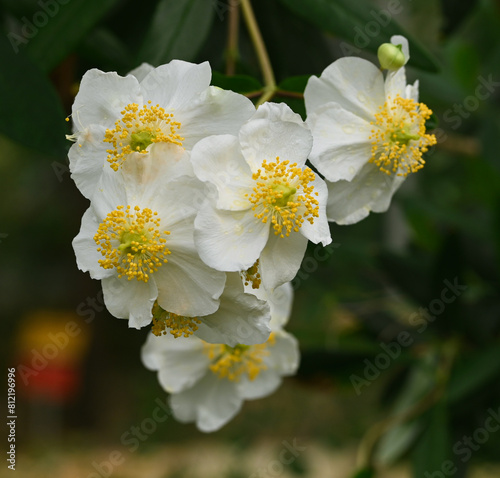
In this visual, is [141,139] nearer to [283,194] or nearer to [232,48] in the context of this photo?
[283,194]

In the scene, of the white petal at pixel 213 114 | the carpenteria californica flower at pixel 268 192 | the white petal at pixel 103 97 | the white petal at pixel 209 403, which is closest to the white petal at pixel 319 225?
the carpenteria californica flower at pixel 268 192

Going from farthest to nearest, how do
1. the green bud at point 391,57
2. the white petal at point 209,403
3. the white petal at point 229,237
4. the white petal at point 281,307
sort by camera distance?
the white petal at point 209,403, the white petal at point 281,307, the green bud at point 391,57, the white petal at point 229,237

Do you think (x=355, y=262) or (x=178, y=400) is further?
(x=355, y=262)

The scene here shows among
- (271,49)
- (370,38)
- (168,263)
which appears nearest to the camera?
(168,263)

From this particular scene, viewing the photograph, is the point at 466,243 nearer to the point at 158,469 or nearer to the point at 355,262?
the point at 355,262

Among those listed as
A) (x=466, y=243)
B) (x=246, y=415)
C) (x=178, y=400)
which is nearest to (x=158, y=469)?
(x=246, y=415)

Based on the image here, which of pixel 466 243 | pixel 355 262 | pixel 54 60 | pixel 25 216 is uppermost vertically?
pixel 54 60

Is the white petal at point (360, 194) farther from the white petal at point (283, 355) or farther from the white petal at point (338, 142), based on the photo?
the white petal at point (283, 355)
